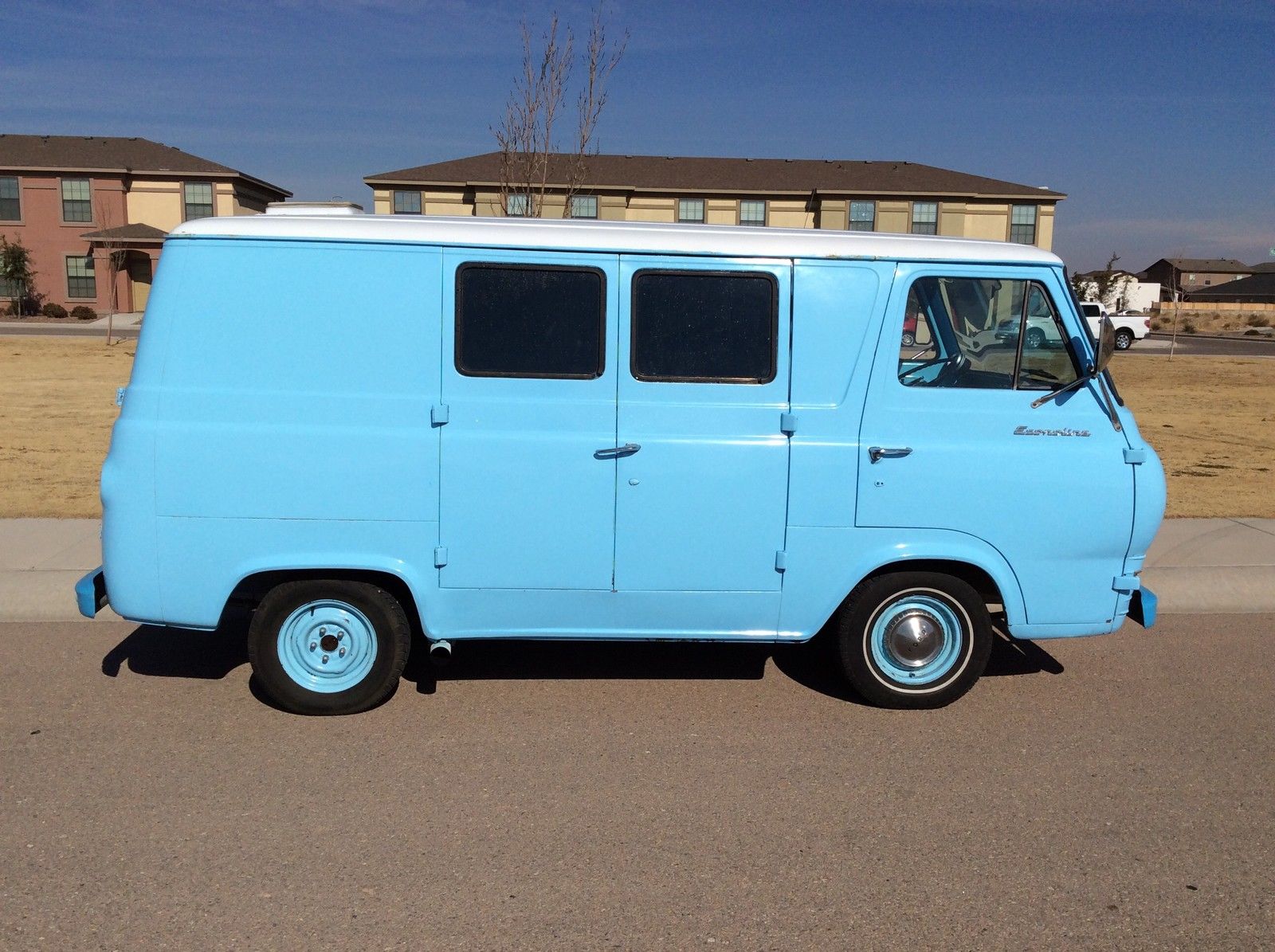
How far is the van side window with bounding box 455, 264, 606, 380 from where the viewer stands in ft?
16.6

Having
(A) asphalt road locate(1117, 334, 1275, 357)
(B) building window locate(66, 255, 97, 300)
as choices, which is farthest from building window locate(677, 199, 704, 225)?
(B) building window locate(66, 255, 97, 300)

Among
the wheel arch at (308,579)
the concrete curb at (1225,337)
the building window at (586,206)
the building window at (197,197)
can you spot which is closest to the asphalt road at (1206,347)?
the concrete curb at (1225,337)

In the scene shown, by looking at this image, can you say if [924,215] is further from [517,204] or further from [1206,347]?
[517,204]

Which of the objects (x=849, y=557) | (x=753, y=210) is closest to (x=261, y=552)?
(x=849, y=557)

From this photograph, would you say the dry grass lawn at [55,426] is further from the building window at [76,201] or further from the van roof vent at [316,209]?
the building window at [76,201]

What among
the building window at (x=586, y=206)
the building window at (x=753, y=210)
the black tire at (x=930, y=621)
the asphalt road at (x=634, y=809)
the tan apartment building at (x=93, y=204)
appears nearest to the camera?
A: the asphalt road at (x=634, y=809)

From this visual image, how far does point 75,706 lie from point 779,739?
133 inches

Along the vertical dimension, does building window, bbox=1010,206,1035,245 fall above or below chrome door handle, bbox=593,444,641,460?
above

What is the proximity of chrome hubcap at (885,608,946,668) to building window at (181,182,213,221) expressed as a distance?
1858 inches

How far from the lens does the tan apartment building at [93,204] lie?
46.5 metres

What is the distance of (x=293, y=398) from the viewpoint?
197 inches

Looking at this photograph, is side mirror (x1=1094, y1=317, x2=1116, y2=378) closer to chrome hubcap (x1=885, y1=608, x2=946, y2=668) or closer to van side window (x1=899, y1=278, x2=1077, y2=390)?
van side window (x1=899, y1=278, x2=1077, y2=390)

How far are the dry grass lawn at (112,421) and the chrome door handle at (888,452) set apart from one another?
6.09 m

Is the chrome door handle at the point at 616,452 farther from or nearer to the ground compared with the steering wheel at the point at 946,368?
nearer to the ground
